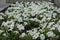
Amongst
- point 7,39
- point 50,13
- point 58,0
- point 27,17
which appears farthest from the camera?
point 58,0

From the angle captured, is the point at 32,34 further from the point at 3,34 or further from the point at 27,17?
the point at 27,17

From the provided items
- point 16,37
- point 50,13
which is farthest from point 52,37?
point 50,13

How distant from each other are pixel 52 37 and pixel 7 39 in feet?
2.14

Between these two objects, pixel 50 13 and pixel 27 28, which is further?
pixel 50 13

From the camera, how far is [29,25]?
11.0 feet

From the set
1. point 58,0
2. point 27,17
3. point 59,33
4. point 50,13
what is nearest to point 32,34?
point 59,33

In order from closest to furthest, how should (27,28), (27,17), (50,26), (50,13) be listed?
(50,26), (27,28), (27,17), (50,13)

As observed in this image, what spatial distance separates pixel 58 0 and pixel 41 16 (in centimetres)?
172

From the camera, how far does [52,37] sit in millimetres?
2809

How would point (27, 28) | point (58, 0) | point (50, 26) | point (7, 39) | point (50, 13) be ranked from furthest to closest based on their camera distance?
point (58, 0)
point (50, 13)
point (27, 28)
point (50, 26)
point (7, 39)

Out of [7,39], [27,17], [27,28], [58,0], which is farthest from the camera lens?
[58,0]

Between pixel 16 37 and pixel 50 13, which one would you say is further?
pixel 50 13

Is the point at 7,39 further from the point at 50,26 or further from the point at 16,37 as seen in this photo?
the point at 50,26

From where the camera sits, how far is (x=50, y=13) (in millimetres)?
4047
